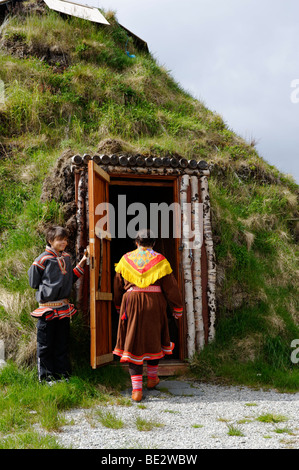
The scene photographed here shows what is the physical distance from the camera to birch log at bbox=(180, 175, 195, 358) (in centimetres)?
656

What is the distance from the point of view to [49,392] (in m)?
4.75

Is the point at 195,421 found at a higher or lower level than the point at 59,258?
lower

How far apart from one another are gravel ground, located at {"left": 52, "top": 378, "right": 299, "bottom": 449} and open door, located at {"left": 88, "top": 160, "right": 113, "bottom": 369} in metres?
0.64

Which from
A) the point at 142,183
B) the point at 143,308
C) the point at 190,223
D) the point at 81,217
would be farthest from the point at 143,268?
the point at 142,183

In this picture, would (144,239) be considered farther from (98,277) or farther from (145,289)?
(98,277)

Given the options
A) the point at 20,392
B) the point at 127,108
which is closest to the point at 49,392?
the point at 20,392

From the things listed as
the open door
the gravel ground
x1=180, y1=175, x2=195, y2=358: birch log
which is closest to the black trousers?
the open door

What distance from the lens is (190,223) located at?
691cm

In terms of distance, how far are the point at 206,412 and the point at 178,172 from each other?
3.58 m

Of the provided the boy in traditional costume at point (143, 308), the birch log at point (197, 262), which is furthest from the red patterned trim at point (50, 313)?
the birch log at point (197, 262)
